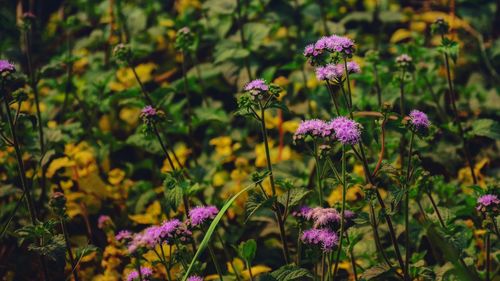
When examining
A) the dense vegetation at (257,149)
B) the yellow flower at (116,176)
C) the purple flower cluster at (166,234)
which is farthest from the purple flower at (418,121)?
the yellow flower at (116,176)

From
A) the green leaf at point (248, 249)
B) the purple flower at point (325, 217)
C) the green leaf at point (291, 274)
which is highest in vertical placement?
the purple flower at point (325, 217)

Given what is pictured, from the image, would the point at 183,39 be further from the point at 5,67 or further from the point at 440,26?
the point at 440,26

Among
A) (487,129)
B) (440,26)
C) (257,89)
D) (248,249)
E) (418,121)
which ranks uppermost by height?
(440,26)

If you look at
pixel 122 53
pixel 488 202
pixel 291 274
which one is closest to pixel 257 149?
pixel 122 53

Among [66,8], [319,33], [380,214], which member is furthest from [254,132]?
[66,8]

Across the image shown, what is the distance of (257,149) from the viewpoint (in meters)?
4.01

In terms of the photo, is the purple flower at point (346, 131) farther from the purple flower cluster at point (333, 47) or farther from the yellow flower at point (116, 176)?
the yellow flower at point (116, 176)

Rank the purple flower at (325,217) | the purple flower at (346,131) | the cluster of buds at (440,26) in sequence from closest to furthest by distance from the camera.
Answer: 1. the purple flower at (346,131)
2. the purple flower at (325,217)
3. the cluster of buds at (440,26)

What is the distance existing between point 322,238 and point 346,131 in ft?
1.37

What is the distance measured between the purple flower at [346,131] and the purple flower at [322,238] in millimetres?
369

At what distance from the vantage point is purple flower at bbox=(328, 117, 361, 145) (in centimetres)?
214

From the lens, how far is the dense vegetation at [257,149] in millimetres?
2422

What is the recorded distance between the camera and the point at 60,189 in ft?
12.1

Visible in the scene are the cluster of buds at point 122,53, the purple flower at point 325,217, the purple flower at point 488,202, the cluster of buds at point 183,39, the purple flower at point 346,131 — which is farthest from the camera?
the cluster of buds at point 183,39
